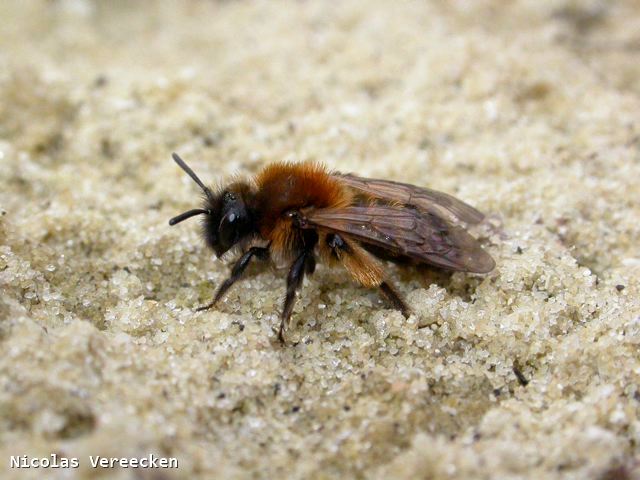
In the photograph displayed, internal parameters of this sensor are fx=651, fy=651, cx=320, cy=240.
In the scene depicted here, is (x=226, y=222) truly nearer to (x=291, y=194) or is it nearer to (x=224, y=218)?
(x=224, y=218)

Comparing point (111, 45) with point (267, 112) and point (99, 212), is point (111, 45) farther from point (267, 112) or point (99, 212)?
point (99, 212)

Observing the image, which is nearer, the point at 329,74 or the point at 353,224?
the point at 353,224

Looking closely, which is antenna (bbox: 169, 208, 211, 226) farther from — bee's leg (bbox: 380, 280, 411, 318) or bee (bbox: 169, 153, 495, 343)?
bee's leg (bbox: 380, 280, 411, 318)

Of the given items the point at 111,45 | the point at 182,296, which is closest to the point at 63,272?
the point at 182,296

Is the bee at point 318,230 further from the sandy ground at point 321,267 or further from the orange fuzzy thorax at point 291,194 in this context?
the sandy ground at point 321,267

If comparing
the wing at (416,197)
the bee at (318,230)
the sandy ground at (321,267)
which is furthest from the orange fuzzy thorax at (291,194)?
the sandy ground at (321,267)

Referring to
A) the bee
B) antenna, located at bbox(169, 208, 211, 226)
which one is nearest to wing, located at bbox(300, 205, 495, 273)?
the bee

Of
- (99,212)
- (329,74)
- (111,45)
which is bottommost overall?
(99,212)

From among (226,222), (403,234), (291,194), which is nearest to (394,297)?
(403,234)
